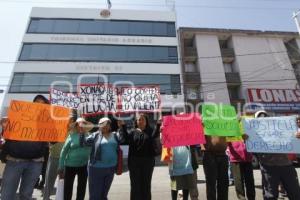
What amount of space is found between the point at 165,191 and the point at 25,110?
439 centimetres

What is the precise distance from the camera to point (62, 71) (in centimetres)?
2317

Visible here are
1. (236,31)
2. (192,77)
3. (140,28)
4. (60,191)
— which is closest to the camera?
(60,191)

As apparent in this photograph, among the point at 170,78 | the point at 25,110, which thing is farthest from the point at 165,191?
the point at 170,78

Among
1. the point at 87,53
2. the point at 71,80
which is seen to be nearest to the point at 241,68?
the point at 87,53

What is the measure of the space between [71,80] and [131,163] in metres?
19.2

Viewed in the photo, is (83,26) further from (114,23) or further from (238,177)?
(238,177)

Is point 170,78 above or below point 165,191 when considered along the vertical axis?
above

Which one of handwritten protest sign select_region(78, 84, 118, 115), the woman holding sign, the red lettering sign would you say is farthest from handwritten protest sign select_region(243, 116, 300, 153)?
the red lettering sign

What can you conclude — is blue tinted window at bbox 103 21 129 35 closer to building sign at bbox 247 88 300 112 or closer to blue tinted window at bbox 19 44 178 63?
blue tinted window at bbox 19 44 178 63

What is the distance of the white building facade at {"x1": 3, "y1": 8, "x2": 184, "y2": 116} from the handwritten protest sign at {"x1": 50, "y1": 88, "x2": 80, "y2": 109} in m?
15.1

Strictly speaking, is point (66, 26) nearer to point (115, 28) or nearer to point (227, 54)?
point (115, 28)

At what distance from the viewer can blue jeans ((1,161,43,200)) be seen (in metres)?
4.26

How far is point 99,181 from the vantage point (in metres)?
4.85

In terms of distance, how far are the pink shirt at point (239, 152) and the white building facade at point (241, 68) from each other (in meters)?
17.4
